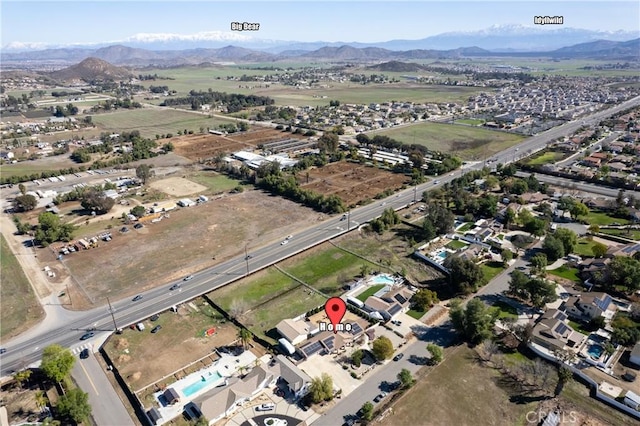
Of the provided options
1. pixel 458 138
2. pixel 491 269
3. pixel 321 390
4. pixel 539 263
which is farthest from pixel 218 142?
pixel 321 390

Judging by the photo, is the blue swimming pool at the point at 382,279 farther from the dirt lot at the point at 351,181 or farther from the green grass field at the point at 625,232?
the green grass field at the point at 625,232

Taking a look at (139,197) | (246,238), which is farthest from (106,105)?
(246,238)

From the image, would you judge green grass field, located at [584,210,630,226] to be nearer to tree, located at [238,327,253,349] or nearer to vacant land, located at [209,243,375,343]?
vacant land, located at [209,243,375,343]

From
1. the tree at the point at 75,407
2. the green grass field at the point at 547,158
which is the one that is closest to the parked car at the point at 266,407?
the tree at the point at 75,407

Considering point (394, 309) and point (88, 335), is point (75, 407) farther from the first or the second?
point (394, 309)

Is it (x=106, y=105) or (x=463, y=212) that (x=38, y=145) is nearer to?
(x=106, y=105)
